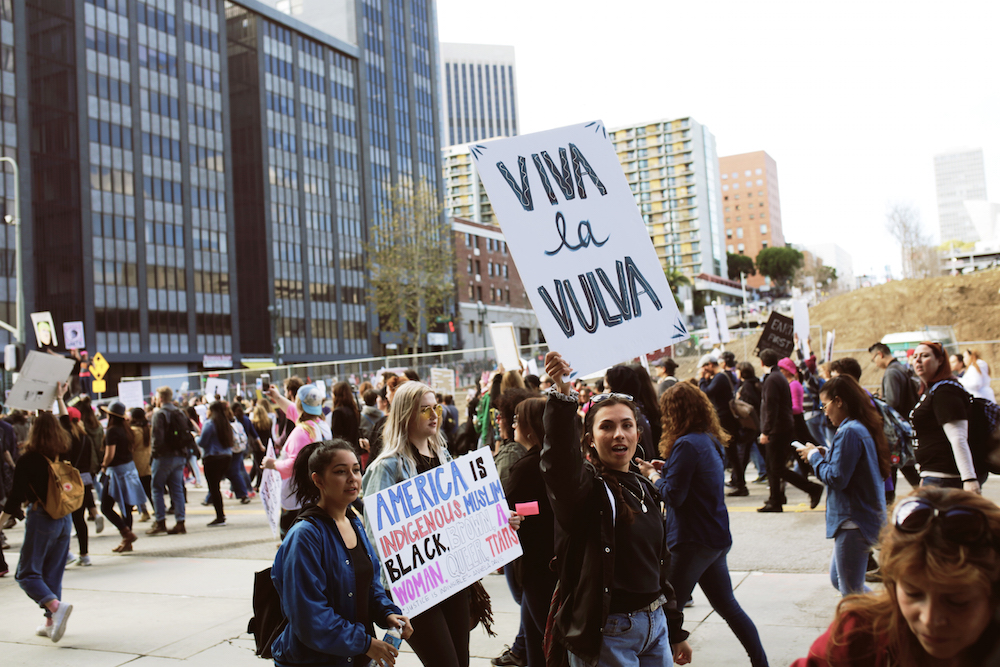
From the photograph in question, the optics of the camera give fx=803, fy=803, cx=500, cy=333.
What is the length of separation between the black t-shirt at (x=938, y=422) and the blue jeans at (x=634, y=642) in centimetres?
323

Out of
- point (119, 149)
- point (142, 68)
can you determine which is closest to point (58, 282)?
point (119, 149)

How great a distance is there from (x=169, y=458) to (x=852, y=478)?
9.50 m

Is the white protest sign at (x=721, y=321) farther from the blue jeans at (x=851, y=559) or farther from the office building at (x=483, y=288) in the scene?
the office building at (x=483, y=288)

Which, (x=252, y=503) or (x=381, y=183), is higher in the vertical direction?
(x=381, y=183)

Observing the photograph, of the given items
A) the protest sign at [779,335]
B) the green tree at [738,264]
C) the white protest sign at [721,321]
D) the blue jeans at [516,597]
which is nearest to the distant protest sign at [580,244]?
the blue jeans at [516,597]

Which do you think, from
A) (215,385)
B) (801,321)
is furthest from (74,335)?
(801,321)

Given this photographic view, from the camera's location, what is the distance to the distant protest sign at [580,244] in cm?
380

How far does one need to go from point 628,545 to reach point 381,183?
79.8 meters

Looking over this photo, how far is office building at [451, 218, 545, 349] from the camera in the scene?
272 feet

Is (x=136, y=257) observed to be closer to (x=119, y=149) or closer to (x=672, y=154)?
(x=119, y=149)

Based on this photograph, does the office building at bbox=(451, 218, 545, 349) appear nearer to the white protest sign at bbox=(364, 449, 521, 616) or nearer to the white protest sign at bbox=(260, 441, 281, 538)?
the white protest sign at bbox=(260, 441, 281, 538)

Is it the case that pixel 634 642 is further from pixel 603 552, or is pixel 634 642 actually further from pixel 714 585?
pixel 714 585

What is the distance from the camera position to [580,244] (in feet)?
13.0

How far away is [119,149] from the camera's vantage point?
55.7 meters
